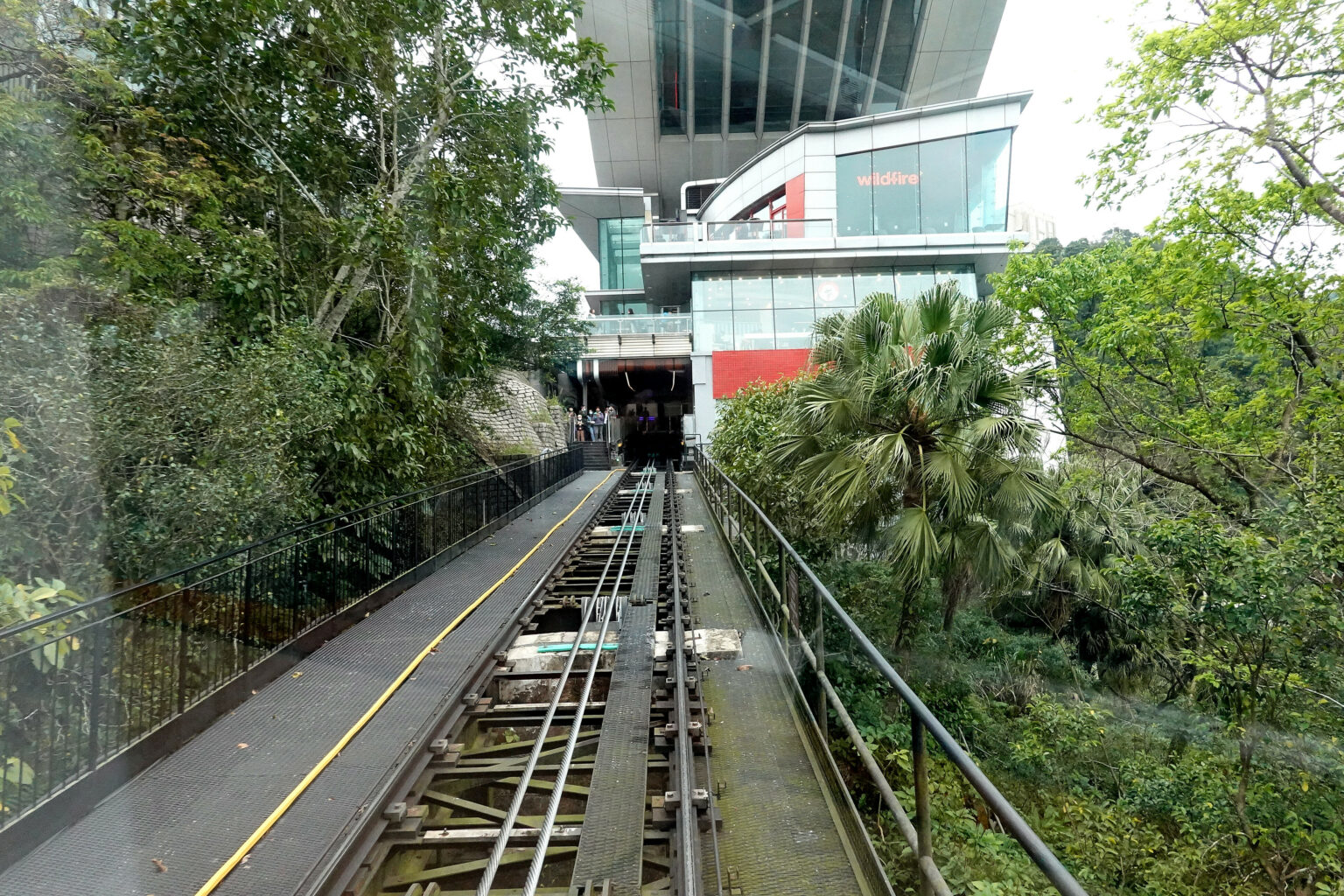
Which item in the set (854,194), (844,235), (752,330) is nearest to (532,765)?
(752,330)

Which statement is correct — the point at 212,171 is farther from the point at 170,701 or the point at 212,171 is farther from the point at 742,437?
the point at 742,437

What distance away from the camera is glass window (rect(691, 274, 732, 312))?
25984mm

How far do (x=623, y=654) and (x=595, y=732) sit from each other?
4.19ft

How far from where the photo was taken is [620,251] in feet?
137

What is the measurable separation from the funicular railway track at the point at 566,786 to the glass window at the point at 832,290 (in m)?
21.3

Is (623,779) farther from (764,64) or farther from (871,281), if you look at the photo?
(764,64)

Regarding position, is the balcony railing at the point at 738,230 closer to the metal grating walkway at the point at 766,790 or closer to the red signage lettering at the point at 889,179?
the red signage lettering at the point at 889,179

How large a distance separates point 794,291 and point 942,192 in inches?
273

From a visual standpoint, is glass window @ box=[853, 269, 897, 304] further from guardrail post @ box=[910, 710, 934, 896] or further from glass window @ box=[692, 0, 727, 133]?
guardrail post @ box=[910, 710, 934, 896]

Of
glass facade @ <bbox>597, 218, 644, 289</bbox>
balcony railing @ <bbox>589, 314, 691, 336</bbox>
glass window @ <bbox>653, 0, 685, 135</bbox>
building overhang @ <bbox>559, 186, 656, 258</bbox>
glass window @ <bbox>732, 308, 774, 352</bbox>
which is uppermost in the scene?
glass window @ <bbox>653, 0, 685, 135</bbox>

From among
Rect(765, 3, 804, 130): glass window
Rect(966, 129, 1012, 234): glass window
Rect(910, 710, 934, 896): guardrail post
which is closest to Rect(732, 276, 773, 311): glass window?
Rect(966, 129, 1012, 234): glass window

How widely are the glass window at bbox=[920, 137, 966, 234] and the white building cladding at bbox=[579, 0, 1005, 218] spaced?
8589 mm

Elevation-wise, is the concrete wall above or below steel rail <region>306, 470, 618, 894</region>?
above

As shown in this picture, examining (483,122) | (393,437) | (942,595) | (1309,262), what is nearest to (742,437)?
(942,595)
